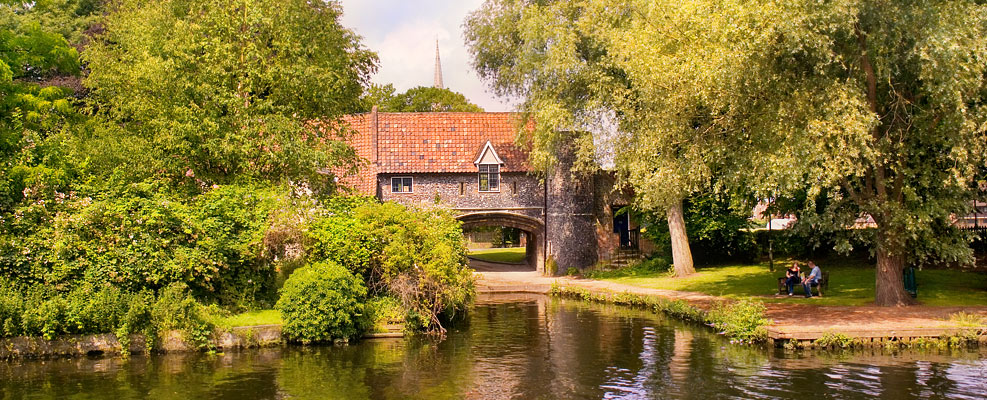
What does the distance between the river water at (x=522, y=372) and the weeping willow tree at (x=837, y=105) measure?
4241mm

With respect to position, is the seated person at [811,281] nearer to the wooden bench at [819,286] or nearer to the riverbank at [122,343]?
the wooden bench at [819,286]

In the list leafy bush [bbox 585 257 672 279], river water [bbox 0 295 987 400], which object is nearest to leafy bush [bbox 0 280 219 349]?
river water [bbox 0 295 987 400]

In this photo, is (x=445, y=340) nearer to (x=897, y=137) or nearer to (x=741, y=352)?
(x=741, y=352)

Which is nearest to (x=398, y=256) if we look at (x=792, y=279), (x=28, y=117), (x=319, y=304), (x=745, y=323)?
(x=319, y=304)

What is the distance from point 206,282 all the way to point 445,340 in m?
6.54

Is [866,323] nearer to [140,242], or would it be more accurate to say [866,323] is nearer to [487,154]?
[140,242]

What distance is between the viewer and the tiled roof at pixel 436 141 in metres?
42.5

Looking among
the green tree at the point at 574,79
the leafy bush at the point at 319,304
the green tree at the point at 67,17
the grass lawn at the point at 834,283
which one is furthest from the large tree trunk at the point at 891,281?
the green tree at the point at 67,17

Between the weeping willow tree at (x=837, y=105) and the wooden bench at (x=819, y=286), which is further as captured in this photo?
the wooden bench at (x=819, y=286)

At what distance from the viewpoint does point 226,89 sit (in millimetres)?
25578

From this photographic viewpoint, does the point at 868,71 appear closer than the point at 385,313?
Yes

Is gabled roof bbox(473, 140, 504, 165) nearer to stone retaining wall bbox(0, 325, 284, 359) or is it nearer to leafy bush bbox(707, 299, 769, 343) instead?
A: leafy bush bbox(707, 299, 769, 343)

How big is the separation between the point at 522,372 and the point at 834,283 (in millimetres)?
17029

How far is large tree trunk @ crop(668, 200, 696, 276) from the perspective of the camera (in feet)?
115
